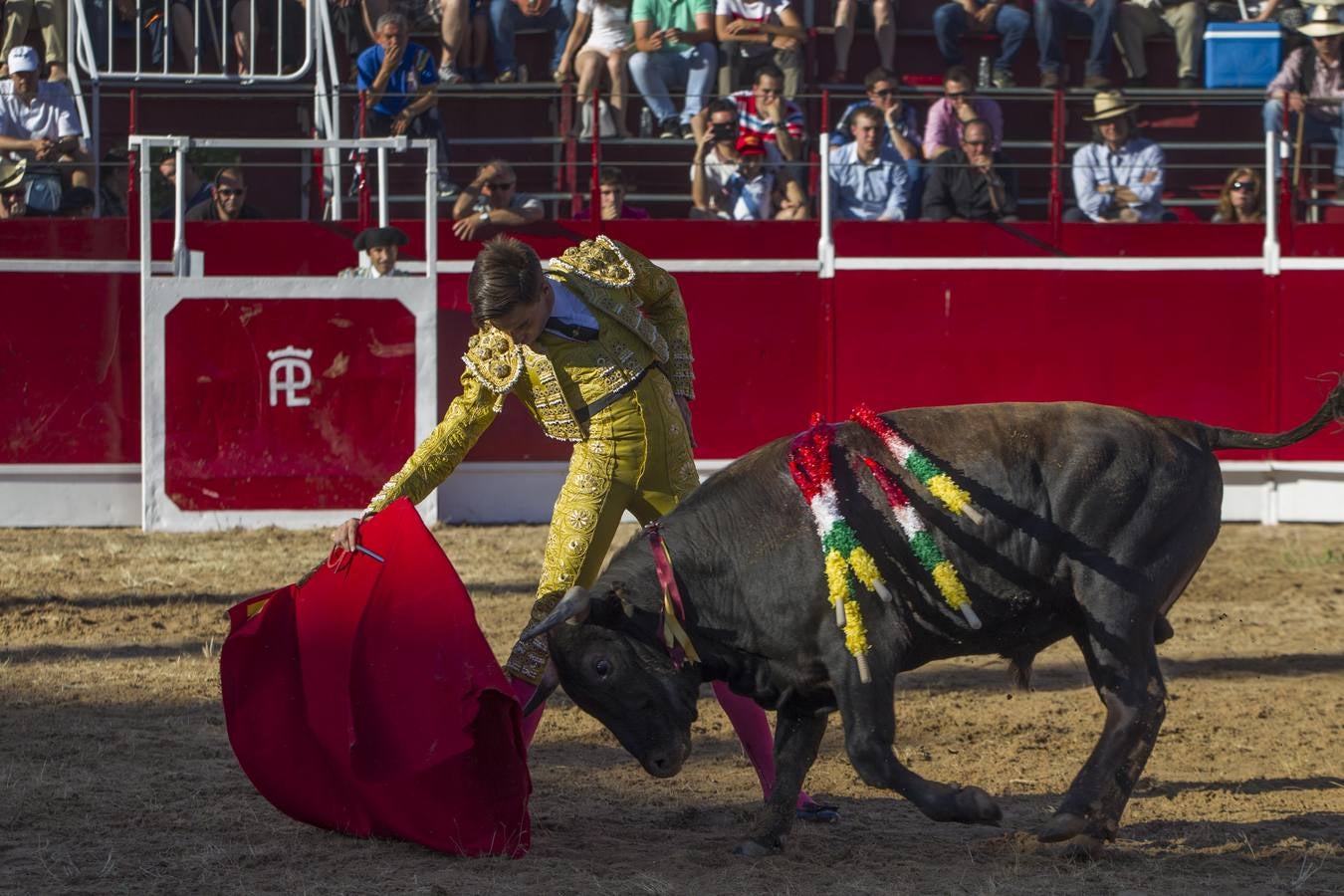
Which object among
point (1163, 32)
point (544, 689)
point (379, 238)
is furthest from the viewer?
point (1163, 32)

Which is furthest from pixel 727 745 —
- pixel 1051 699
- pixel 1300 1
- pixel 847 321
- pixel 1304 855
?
pixel 1300 1

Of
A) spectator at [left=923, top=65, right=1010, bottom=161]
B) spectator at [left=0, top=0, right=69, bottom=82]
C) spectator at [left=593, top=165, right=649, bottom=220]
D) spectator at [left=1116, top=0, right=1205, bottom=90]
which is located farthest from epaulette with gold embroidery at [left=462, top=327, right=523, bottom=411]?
spectator at [left=1116, top=0, right=1205, bottom=90]

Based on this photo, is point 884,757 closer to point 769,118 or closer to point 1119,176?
point 769,118

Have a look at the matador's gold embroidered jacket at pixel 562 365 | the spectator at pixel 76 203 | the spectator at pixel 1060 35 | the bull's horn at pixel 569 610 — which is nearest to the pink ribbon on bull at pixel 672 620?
the bull's horn at pixel 569 610

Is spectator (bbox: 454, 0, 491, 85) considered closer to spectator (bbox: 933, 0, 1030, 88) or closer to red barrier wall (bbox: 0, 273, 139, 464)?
red barrier wall (bbox: 0, 273, 139, 464)

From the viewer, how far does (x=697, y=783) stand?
4656mm

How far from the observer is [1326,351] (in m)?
9.26

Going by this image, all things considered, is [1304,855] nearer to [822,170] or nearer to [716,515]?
[716,515]

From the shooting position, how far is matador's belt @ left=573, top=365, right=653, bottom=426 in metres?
4.11

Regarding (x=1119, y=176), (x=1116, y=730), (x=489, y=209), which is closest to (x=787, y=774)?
(x=1116, y=730)

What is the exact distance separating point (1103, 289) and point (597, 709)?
6.14 metres

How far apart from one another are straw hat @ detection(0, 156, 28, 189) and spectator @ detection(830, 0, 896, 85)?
460 centimetres

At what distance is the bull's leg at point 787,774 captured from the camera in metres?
3.93

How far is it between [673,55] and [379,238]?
7.13ft
